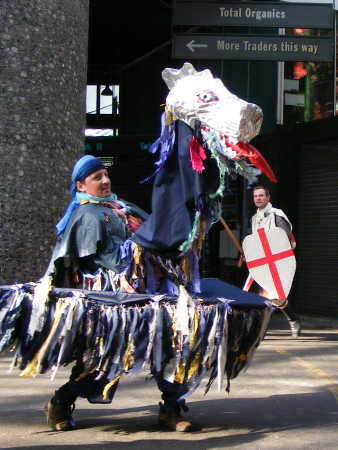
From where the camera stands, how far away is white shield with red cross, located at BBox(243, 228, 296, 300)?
791 cm

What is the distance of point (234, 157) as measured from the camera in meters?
4.63

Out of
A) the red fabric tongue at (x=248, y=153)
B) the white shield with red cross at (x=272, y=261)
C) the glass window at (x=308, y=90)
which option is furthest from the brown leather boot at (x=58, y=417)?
the glass window at (x=308, y=90)

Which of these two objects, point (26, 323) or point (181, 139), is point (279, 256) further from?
point (26, 323)

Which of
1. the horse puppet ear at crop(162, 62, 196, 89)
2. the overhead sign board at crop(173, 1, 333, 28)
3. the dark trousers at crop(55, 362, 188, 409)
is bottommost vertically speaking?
the dark trousers at crop(55, 362, 188, 409)

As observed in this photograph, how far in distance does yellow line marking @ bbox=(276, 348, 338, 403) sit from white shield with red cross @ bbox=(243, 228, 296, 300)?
2.33ft

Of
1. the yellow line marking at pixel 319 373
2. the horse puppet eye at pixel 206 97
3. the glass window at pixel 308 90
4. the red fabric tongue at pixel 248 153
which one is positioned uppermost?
the glass window at pixel 308 90

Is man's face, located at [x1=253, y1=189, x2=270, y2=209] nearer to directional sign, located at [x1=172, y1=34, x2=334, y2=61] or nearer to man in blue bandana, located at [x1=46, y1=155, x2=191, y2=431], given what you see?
directional sign, located at [x1=172, y1=34, x2=334, y2=61]

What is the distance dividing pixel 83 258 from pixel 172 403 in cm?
97

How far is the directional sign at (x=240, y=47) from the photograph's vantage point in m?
11.9

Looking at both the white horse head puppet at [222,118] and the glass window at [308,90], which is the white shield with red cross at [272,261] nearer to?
the white horse head puppet at [222,118]

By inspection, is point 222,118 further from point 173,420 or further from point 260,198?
point 260,198

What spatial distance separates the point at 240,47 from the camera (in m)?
12.0

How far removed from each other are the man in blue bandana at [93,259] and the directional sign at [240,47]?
7.03m

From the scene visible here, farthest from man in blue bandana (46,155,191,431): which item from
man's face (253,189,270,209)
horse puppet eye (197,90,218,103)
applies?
man's face (253,189,270,209)
